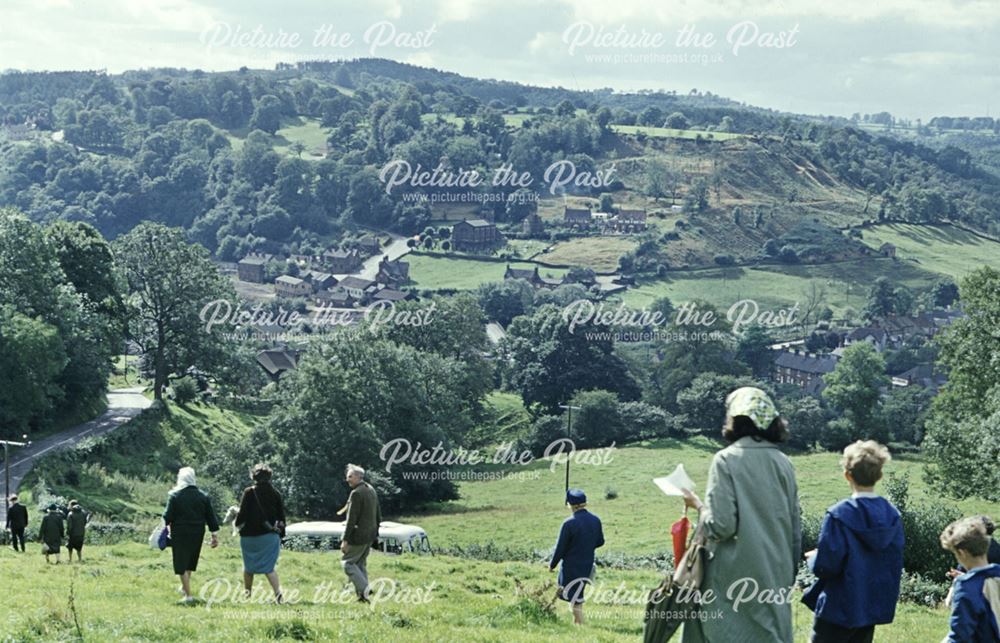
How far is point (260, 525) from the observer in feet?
43.3

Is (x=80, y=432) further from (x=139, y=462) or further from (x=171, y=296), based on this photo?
(x=171, y=296)

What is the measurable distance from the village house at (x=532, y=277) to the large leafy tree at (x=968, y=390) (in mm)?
94655

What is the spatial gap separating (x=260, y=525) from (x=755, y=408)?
759 cm

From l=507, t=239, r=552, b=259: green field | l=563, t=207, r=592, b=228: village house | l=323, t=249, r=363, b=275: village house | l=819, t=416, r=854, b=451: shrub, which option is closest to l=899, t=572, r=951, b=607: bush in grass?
l=819, t=416, r=854, b=451: shrub

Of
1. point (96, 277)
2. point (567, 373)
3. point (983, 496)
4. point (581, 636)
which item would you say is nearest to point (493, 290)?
point (567, 373)

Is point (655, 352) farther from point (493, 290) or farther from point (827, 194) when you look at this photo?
point (827, 194)

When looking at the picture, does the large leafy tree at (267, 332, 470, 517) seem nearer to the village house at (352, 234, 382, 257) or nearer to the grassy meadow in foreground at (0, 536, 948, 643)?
the grassy meadow in foreground at (0, 536, 948, 643)

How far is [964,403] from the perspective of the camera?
41531mm

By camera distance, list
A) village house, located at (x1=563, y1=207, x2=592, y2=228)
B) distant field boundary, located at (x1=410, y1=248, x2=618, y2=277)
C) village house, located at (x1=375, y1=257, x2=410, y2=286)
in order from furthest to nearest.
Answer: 1. village house, located at (x1=563, y1=207, x2=592, y2=228)
2. distant field boundary, located at (x1=410, y1=248, x2=618, y2=277)
3. village house, located at (x1=375, y1=257, x2=410, y2=286)

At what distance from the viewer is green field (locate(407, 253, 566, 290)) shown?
13912 cm

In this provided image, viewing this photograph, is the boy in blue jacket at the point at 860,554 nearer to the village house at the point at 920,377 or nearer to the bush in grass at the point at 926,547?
the bush in grass at the point at 926,547

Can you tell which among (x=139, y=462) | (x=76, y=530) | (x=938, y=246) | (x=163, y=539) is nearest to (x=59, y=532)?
(x=76, y=530)

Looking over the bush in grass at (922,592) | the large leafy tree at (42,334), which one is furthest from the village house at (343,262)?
the bush in grass at (922,592)

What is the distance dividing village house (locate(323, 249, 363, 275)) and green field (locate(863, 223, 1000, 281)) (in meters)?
74.4
